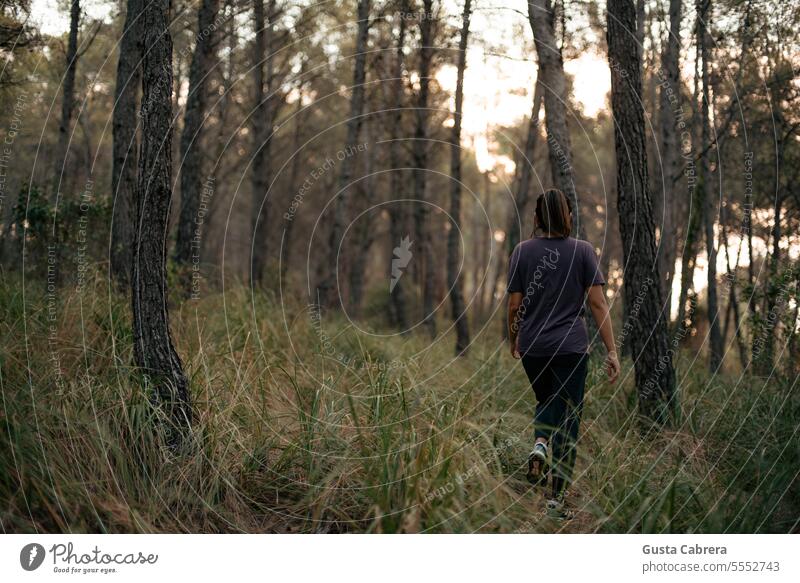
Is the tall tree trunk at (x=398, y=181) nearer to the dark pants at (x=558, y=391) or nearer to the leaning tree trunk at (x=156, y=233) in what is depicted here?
the leaning tree trunk at (x=156, y=233)

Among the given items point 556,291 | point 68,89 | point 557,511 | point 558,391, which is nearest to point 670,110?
point 556,291

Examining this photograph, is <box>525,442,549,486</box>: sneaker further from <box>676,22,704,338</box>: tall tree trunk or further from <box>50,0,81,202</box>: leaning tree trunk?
<box>50,0,81,202</box>: leaning tree trunk

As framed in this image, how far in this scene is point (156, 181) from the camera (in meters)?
4.89

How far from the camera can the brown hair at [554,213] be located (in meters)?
4.81

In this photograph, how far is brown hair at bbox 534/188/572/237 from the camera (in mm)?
4809

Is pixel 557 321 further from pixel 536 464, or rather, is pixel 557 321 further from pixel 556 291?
pixel 536 464

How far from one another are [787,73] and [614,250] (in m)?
16.2

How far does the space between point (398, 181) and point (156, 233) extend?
15.2 meters

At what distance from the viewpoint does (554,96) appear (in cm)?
805

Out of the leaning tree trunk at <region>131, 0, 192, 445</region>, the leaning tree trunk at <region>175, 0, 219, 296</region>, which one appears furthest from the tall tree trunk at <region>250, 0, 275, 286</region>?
the leaning tree trunk at <region>131, 0, 192, 445</region>

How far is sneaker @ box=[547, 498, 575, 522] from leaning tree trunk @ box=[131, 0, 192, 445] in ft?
8.37

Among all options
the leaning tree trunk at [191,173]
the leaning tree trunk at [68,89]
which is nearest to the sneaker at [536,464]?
the leaning tree trunk at [68,89]
